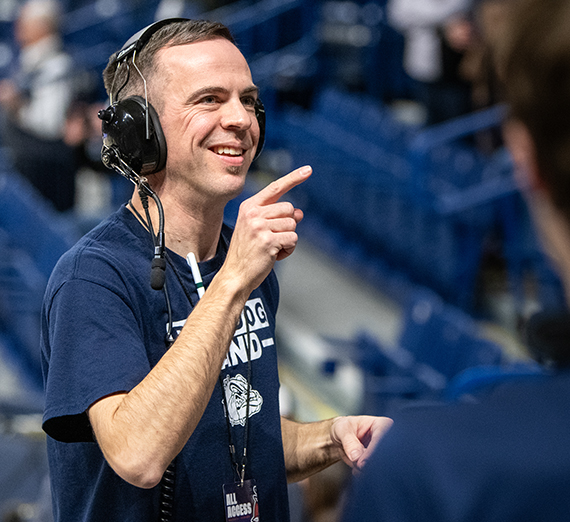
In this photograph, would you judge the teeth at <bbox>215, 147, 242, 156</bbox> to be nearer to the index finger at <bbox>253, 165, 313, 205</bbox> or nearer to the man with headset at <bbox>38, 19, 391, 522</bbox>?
the man with headset at <bbox>38, 19, 391, 522</bbox>

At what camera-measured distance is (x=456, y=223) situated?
5309 millimetres

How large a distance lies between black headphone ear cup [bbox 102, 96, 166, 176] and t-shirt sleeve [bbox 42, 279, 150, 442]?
332mm

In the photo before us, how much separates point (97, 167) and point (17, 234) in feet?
3.15

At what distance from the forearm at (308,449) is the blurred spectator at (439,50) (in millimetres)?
4594

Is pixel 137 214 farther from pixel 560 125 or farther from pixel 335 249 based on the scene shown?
pixel 335 249

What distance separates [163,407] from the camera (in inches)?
46.9

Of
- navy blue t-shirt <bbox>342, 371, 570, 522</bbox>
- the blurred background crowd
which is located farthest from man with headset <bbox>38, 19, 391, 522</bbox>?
the blurred background crowd

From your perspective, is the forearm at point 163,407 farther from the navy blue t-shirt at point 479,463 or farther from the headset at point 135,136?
the navy blue t-shirt at point 479,463

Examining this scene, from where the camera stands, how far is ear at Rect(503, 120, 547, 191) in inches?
25.5

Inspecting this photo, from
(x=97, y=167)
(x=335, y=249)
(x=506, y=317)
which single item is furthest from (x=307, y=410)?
(x=97, y=167)

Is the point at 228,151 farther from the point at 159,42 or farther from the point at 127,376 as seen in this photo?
the point at 127,376

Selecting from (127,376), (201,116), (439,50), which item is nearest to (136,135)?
(201,116)

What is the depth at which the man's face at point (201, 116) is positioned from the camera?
1573 millimetres

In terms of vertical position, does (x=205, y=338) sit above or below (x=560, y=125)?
below
